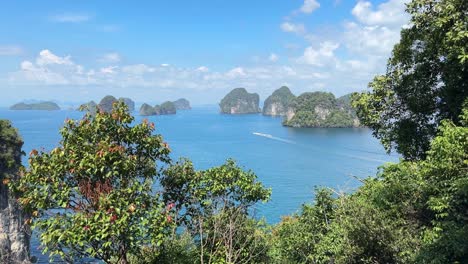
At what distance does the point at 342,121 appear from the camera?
139250mm

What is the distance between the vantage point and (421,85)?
10.8 meters

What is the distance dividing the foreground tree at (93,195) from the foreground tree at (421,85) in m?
7.31

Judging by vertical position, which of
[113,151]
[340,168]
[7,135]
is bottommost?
[340,168]

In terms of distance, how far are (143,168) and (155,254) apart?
4.94 feet

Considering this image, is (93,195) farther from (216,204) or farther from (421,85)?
(421,85)

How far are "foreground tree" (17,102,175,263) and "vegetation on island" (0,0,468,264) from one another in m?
0.02

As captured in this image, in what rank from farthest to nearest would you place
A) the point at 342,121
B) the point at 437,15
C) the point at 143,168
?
the point at 342,121 → the point at 437,15 → the point at 143,168

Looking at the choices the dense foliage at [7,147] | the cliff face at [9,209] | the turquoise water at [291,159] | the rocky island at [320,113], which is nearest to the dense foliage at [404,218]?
the turquoise water at [291,159]

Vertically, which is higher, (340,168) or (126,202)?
(126,202)

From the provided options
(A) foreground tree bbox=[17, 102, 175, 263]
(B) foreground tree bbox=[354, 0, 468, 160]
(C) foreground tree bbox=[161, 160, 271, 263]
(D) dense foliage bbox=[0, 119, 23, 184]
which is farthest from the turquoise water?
(A) foreground tree bbox=[17, 102, 175, 263]

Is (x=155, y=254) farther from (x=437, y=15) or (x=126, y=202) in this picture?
(x=437, y=15)

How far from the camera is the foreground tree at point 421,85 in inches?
348

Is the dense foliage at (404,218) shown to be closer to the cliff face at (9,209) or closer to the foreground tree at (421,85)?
the foreground tree at (421,85)

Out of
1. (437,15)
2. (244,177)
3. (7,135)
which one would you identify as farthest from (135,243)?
(7,135)
